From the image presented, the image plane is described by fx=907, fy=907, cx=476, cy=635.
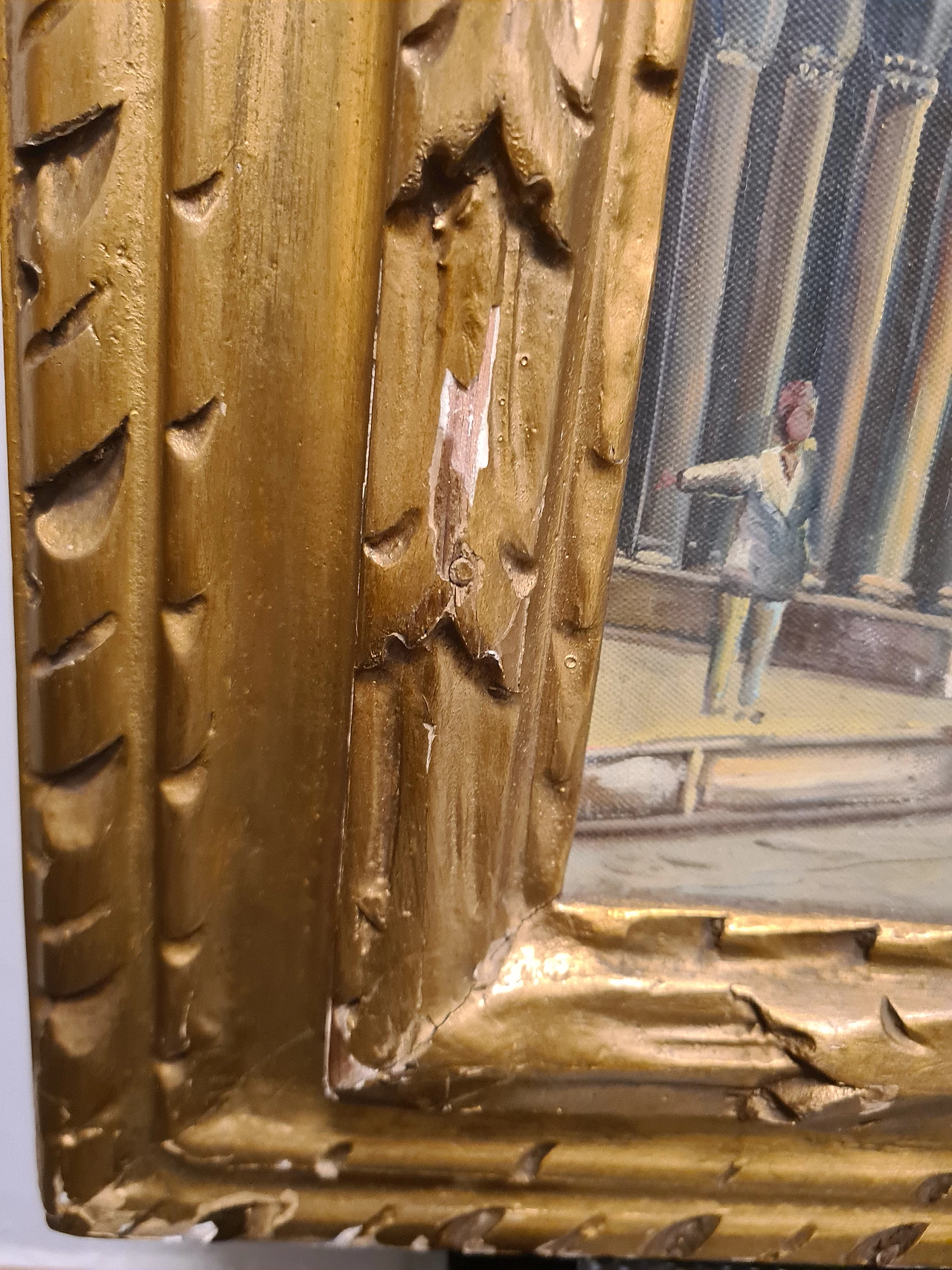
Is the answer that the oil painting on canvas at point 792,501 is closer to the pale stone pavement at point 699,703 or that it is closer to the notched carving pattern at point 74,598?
the pale stone pavement at point 699,703

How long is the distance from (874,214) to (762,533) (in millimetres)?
159

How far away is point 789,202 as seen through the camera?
1.41 ft

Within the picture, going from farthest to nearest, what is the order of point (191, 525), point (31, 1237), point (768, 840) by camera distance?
point (31, 1237) → point (768, 840) → point (191, 525)

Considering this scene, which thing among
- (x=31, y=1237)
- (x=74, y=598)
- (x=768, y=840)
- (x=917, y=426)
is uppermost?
(x=917, y=426)

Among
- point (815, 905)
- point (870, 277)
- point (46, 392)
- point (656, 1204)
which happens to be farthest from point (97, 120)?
point (656, 1204)

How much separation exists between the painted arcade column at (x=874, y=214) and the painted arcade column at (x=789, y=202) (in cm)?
2

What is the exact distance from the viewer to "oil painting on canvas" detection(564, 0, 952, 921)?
0.42 meters

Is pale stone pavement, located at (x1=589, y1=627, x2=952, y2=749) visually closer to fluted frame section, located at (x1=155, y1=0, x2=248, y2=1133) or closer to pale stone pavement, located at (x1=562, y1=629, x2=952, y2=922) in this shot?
pale stone pavement, located at (x1=562, y1=629, x2=952, y2=922)

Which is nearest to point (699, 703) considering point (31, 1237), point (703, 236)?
point (703, 236)

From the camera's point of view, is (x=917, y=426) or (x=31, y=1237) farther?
(x=31, y=1237)

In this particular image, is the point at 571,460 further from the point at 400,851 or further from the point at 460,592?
the point at 400,851

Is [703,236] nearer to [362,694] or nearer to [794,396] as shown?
[794,396]

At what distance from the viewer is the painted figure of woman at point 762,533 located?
0.46 meters

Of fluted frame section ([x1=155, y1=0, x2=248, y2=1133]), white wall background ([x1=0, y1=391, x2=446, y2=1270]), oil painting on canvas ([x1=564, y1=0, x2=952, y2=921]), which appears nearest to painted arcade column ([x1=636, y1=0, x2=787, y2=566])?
oil painting on canvas ([x1=564, y1=0, x2=952, y2=921])
